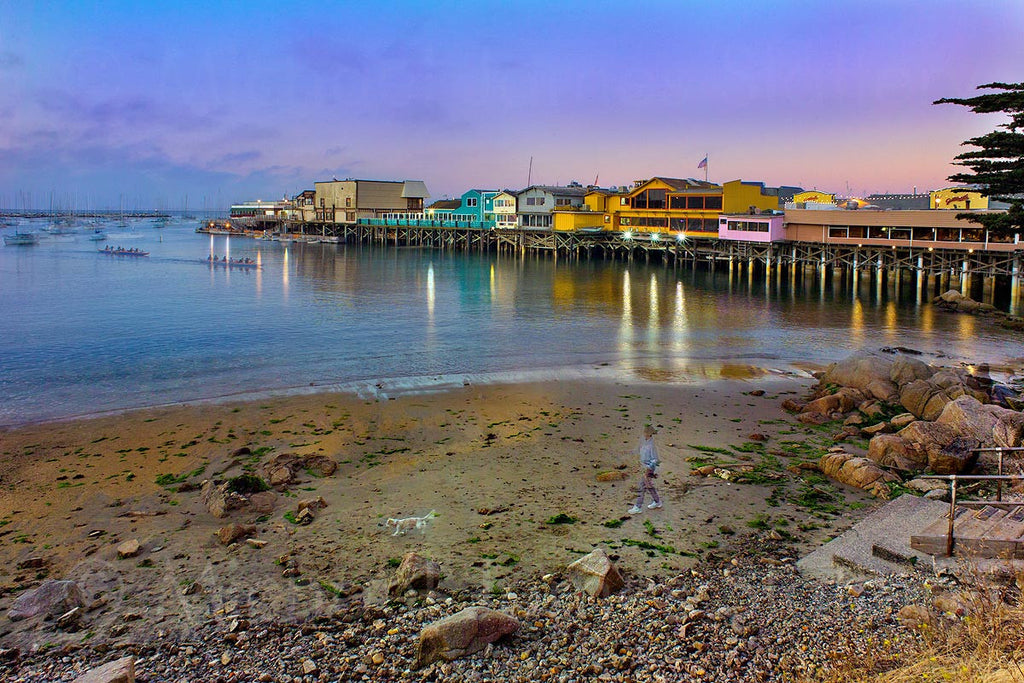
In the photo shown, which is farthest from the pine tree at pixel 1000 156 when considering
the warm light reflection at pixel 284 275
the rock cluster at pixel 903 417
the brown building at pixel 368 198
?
the brown building at pixel 368 198

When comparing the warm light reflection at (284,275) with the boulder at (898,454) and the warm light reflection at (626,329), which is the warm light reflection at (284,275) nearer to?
the warm light reflection at (626,329)

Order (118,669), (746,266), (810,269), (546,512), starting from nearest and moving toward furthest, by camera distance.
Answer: (118,669), (546,512), (810,269), (746,266)

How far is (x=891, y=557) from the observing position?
315 inches

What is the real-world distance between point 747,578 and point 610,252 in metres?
71.4

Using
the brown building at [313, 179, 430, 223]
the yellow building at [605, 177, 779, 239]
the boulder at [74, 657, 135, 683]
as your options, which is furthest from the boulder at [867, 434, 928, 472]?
the brown building at [313, 179, 430, 223]

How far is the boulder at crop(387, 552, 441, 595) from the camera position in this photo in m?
8.14

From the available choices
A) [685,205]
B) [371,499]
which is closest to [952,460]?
[371,499]

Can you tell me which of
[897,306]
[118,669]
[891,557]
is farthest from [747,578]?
[897,306]

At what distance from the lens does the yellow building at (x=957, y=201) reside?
49.3 meters

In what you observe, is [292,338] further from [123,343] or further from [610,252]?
[610,252]

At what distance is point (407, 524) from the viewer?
33.0 feet

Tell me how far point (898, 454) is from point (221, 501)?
11.0 meters

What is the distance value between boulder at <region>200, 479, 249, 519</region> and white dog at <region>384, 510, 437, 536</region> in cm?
248

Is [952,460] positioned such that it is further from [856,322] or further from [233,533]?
[856,322]
